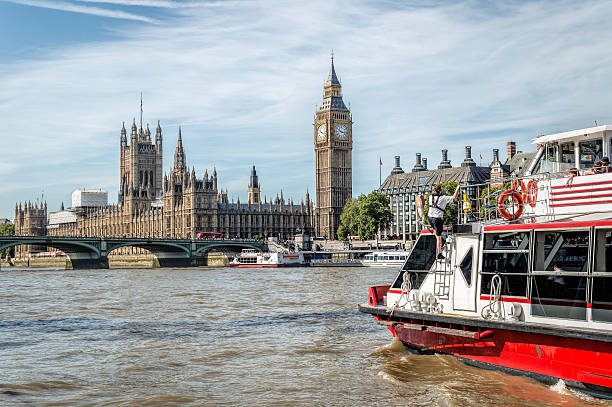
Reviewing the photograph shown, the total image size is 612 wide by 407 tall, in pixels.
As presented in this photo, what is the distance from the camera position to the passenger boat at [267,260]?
87.4 meters

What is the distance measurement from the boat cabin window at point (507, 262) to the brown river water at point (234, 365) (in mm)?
1504

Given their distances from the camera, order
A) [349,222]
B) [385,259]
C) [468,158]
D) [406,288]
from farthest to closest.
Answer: [468,158] → [349,222] → [385,259] → [406,288]

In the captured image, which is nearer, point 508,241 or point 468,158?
point 508,241

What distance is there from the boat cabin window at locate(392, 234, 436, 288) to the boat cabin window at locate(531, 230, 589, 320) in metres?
2.68

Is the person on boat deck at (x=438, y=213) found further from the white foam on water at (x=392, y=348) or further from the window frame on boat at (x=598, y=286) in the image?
the window frame on boat at (x=598, y=286)

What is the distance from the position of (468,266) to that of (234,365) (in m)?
5.09

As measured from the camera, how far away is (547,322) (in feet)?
39.0

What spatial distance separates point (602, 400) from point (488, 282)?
2.71m

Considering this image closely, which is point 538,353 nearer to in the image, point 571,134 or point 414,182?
point 571,134

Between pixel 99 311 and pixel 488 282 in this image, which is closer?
pixel 488 282

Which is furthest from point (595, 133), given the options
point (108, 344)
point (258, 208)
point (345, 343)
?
point (258, 208)

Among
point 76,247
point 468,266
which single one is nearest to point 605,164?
point 468,266

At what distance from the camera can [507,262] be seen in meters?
12.8

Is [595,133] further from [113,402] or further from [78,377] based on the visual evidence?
Answer: [78,377]
